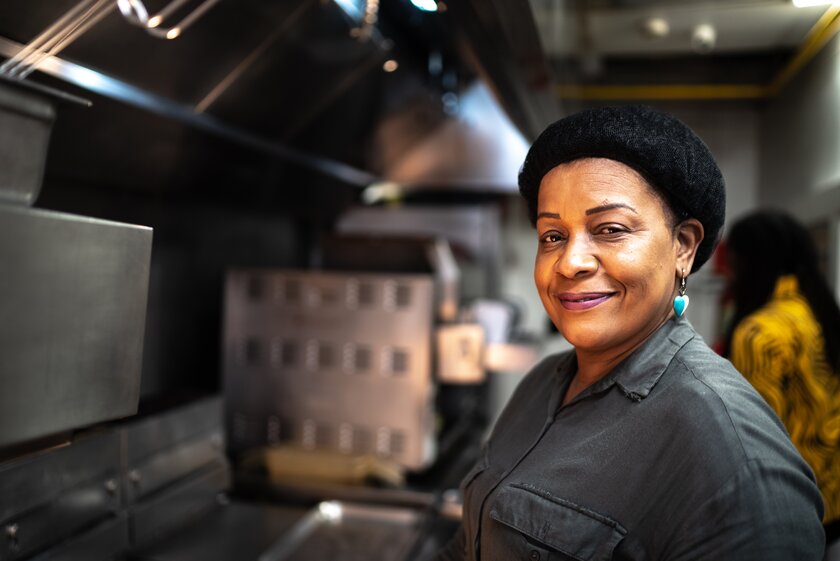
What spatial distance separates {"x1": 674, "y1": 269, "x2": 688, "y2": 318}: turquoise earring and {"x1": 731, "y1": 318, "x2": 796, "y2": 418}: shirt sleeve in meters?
0.56

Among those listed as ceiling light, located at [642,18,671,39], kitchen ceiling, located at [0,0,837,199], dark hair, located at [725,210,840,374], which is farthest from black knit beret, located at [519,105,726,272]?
ceiling light, located at [642,18,671,39]

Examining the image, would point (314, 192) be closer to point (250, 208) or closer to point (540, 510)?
point (250, 208)

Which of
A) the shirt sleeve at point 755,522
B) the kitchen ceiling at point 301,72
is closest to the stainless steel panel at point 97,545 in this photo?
the kitchen ceiling at point 301,72

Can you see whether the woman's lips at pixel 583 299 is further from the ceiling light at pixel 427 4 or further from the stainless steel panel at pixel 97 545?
the stainless steel panel at pixel 97 545

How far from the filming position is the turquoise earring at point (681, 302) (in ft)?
2.60

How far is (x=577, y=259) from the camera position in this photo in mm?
752

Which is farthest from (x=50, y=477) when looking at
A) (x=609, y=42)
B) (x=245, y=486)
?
(x=609, y=42)

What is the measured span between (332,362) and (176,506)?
24.0 inches

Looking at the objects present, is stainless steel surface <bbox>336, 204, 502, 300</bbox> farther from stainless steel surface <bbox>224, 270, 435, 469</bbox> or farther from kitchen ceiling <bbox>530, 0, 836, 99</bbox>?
stainless steel surface <bbox>224, 270, 435, 469</bbox>

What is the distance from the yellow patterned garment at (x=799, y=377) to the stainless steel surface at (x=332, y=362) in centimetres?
86

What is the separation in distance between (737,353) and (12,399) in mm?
1246

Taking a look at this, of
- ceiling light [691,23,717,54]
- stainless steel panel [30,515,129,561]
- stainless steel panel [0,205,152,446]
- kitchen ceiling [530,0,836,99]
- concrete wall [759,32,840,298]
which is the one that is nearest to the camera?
stainless steel panel [0,205,152,446]

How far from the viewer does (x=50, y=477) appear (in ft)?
3.46

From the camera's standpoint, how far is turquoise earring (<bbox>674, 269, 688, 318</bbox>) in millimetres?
793
